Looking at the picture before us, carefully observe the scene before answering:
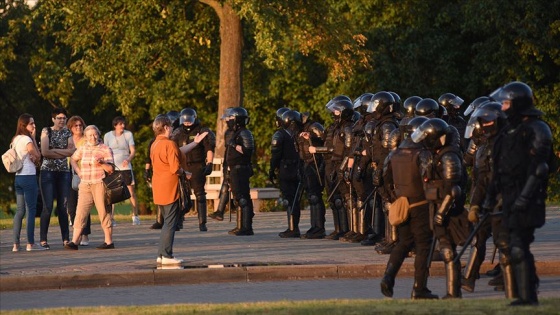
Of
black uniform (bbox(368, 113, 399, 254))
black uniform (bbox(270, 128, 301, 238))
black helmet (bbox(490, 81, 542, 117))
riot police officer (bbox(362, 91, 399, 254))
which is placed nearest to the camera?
black helmet (bbox(490, 81, 542, 117))

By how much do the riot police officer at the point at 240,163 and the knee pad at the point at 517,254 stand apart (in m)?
10.1

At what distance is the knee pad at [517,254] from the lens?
12242 mm

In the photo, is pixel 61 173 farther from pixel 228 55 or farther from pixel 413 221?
pixel 228 55

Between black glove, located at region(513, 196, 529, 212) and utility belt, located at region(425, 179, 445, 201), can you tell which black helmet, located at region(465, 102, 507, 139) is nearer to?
utility belt, located at region(425, 179, 445, 201)

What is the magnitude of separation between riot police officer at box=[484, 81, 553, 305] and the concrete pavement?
418cm

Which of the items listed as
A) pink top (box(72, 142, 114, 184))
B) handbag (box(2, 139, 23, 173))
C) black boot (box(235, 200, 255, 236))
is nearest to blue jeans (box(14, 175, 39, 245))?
handbag (box(2, 139, 23, 173))

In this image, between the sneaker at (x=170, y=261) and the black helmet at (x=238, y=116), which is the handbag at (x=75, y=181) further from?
the sneaker at (x=170, y=261)

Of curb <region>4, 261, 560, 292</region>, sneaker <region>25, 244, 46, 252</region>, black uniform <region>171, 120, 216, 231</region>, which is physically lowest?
curb <region>4, 261, 560, 292</region>

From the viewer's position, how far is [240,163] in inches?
876

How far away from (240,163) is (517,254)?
10.3m

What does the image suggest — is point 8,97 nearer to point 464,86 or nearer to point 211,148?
point 464,86

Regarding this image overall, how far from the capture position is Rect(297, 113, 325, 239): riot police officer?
21484mm

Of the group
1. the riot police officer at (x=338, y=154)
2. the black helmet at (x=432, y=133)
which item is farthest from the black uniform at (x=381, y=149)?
the black helmet at (x=432, y=133)

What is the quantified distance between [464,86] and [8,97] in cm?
1598
